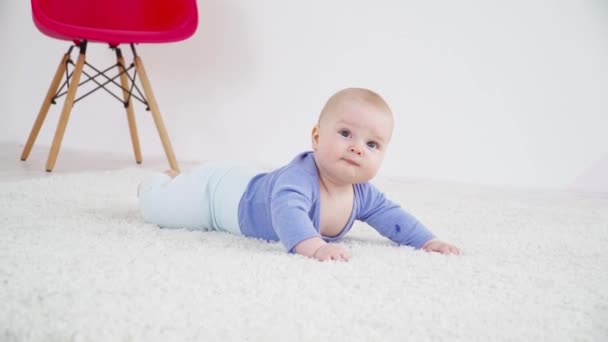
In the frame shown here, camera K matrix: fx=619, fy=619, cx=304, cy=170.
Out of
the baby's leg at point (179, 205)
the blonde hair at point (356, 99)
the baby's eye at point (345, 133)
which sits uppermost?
the blonde hair at point (356, 99)

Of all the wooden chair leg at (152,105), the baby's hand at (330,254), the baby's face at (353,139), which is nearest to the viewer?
the baby's hand at (330,254)

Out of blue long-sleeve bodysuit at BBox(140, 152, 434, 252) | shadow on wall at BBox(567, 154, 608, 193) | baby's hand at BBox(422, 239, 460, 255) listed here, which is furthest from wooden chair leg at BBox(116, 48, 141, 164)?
shadow on wall at BBox(567, 154, 608, 193)

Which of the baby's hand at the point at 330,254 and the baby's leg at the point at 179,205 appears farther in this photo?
the baby's leg at the point at 179,205

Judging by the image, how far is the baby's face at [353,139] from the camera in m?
1.01

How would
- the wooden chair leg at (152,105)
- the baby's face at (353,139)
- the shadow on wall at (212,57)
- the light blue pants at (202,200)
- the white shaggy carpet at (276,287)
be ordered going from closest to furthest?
the white shaggy carpet at (276,287), the baby's face at (353,139), the light blue pants at (202,200), the wooden chair leg at (152,105), the shadow on wall at (212,57)

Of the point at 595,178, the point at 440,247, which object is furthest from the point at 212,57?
the point at 440,247

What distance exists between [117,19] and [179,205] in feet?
4.13

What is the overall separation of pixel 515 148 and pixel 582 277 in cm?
163

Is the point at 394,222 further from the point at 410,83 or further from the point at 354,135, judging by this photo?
the point at 410,83

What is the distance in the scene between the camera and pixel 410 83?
2.53 m

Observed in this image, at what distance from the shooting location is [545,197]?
7.00ft

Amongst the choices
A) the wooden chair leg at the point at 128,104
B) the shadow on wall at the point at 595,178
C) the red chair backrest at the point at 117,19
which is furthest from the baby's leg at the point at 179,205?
the shadow on wall at the point at 595,178

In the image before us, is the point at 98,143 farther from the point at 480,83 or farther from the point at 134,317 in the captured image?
the point at 134,317

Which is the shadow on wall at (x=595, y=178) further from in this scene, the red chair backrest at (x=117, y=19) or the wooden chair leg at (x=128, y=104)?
the wooden chair leg at (x=128, y=104)
